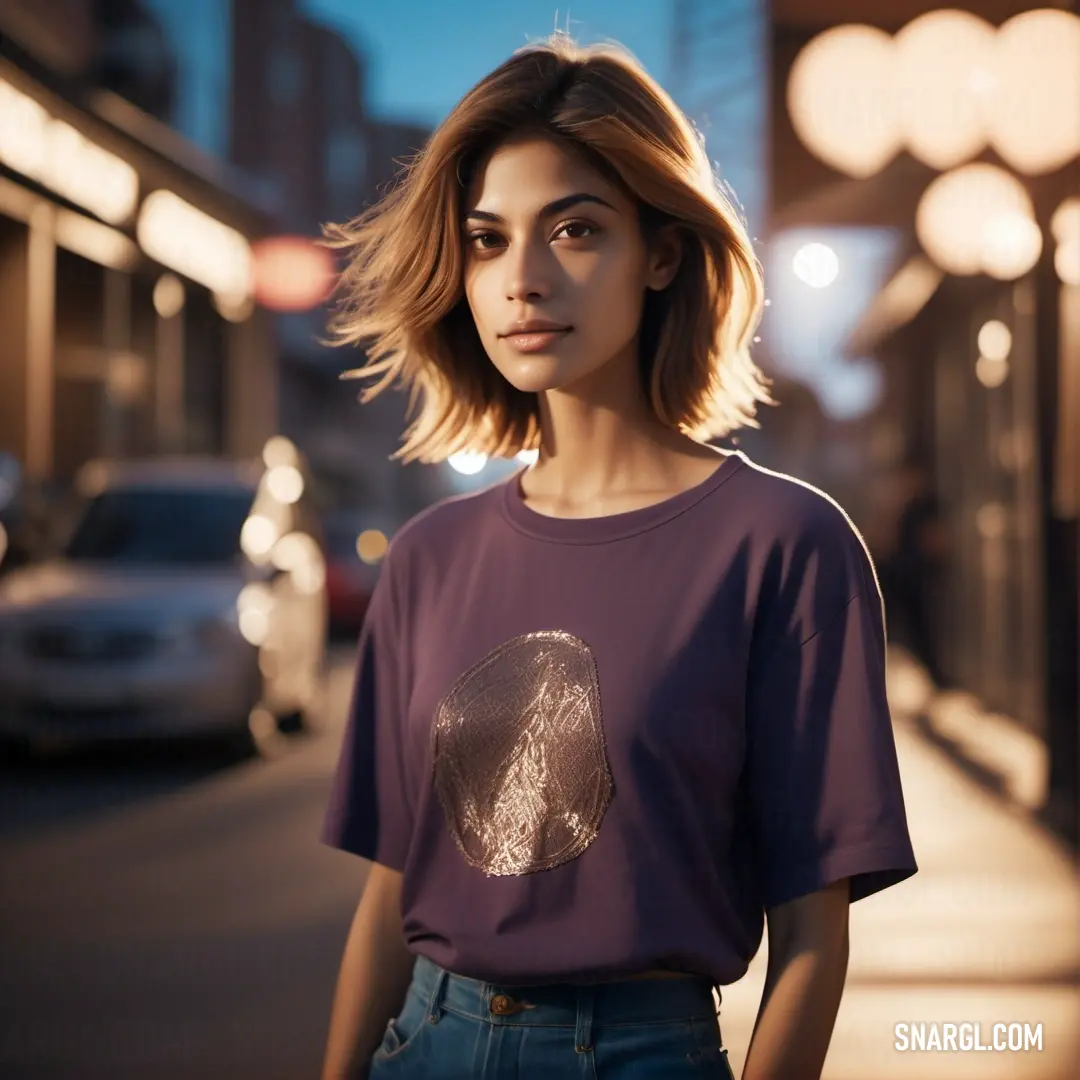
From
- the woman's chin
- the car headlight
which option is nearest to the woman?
the woman's chin

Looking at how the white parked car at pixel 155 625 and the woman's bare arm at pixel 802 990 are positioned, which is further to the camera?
the white parked car at pixel 155 625

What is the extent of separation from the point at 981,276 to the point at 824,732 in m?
11.1

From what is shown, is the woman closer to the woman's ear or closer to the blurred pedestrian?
the woman's ear

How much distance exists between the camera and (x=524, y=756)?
6.30 ft

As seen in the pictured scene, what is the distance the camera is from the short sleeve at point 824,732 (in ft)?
5.89

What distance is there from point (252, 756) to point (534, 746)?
883cm

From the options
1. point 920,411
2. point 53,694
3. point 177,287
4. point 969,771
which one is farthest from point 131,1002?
point 177,287

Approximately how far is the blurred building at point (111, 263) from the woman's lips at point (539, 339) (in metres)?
14.6

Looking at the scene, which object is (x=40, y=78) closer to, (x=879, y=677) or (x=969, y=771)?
(x=969, y=771)

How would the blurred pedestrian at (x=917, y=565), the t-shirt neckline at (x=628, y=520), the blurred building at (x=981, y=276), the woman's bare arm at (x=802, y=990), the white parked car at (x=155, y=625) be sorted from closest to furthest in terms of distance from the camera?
1. the woman's bare arm at (x=802, y=990)
2. the t-shirt neckline at (x=628, y=520)
3. the blurred building at (x=981, y=276)
4. the white parked car at (x=155, y=625)
5. the blurred pedestrian at (x=917, y=565)

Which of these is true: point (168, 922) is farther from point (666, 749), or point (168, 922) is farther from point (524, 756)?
point (666, 749)

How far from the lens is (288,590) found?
1122cm

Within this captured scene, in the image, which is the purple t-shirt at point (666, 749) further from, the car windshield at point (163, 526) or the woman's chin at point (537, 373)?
the car windshield at point (163, 526)

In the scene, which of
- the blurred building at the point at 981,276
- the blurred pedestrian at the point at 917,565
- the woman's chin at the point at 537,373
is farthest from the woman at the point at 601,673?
the blurred pedestrian at the point at 917,565
